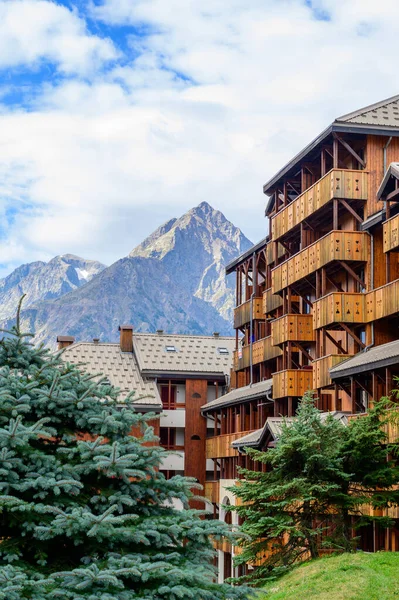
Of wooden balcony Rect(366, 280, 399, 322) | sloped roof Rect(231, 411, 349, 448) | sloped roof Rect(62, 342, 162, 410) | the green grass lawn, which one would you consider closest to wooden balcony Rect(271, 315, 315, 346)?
sloped roof Rect(231, 411, 349, 448)

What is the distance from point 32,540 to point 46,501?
0.58 meters

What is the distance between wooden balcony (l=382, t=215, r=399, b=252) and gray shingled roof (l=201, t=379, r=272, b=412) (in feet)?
44.5

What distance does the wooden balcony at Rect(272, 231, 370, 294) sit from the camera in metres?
37.2

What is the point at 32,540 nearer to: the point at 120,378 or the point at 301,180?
the point at 301,180

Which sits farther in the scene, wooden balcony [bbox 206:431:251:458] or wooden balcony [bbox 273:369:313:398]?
wooden balcony [bbox 206:431:251:458]

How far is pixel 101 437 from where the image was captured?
12875 millimetres

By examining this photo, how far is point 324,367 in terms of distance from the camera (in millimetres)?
37500

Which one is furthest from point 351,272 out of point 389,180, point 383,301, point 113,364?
point 113,364

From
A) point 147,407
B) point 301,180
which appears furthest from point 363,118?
point 147,407

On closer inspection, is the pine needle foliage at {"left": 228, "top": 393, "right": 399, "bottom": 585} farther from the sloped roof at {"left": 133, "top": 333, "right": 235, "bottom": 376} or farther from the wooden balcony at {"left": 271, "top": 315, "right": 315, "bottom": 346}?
the sloped roof at {"left": 133, "top": 333, "right": 235, "bottom": 376}

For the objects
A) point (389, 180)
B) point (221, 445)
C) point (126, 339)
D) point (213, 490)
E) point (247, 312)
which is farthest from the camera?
point (126, 339)

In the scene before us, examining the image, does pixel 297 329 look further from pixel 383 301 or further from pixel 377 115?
pixel 377 115

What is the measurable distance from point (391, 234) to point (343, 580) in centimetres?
1510

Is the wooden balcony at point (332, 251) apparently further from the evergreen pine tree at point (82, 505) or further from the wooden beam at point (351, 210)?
the evergreen pine tree at point (82, 505)
